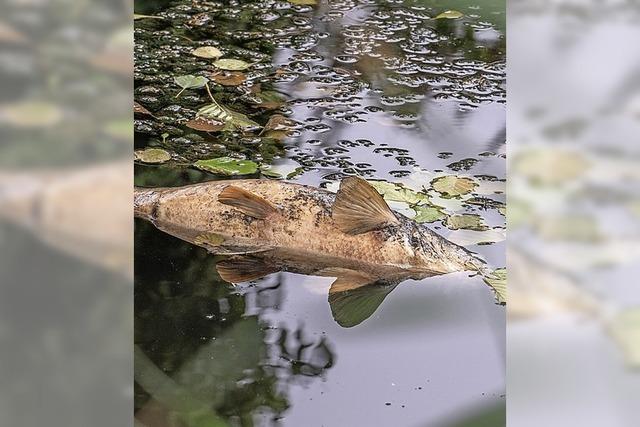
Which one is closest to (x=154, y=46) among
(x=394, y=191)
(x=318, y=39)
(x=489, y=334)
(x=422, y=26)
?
(x=318, y=39)

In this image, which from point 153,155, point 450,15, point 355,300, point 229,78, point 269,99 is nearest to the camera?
point 355,300

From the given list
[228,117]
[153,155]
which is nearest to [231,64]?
[228,117]

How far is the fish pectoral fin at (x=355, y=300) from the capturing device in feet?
5.03

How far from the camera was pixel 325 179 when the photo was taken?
2045 millimetres

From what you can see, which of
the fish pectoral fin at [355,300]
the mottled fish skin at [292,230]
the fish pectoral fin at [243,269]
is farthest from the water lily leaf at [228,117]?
the fish pectoral fin at [355,300]

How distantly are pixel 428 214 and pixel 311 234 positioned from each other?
295 mm
